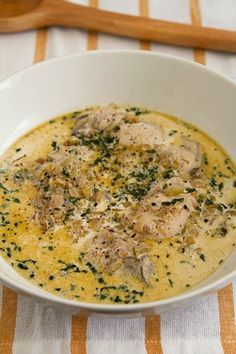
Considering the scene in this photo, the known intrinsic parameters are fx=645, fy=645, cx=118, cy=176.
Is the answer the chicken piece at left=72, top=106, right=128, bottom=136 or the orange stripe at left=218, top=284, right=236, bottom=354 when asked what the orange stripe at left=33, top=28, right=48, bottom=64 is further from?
the orange stripe at left=218, top=284, right=236, bottom=354

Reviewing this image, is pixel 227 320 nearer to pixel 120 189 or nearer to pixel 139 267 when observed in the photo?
pixel 139 267

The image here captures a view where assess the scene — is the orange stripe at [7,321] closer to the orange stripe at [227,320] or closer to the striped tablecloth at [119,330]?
the striped tablecloth at [119,330]

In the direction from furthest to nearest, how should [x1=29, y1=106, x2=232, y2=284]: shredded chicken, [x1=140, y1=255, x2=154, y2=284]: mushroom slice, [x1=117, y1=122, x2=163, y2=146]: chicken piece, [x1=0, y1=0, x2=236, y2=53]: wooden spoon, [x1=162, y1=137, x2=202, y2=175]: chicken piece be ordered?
[x1=0, y1=0, x2=236, y2=53]: wooden spoon < [x1=117, y1=122, x2=163, y2=146]: chicken piece < [x1=162, y1=137, x2=202, y2=175]: chicken piece < [x1=29, y1=106, x2=232, y2=284]: shredded chicken < [x1=140, y1=255, x2=154, y2=284]: mushroom slice

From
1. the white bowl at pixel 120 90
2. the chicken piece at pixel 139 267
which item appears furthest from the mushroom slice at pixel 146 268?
the white bowl at pixel 120 90

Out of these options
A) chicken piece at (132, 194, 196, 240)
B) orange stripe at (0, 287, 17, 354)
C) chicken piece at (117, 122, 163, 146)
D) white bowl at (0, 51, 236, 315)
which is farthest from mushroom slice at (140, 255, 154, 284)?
white bowl at (0, 51, 236, 315)

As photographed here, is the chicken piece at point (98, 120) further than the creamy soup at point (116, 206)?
Yes

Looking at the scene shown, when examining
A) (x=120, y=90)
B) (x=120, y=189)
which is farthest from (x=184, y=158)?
(x=120, y=90)
